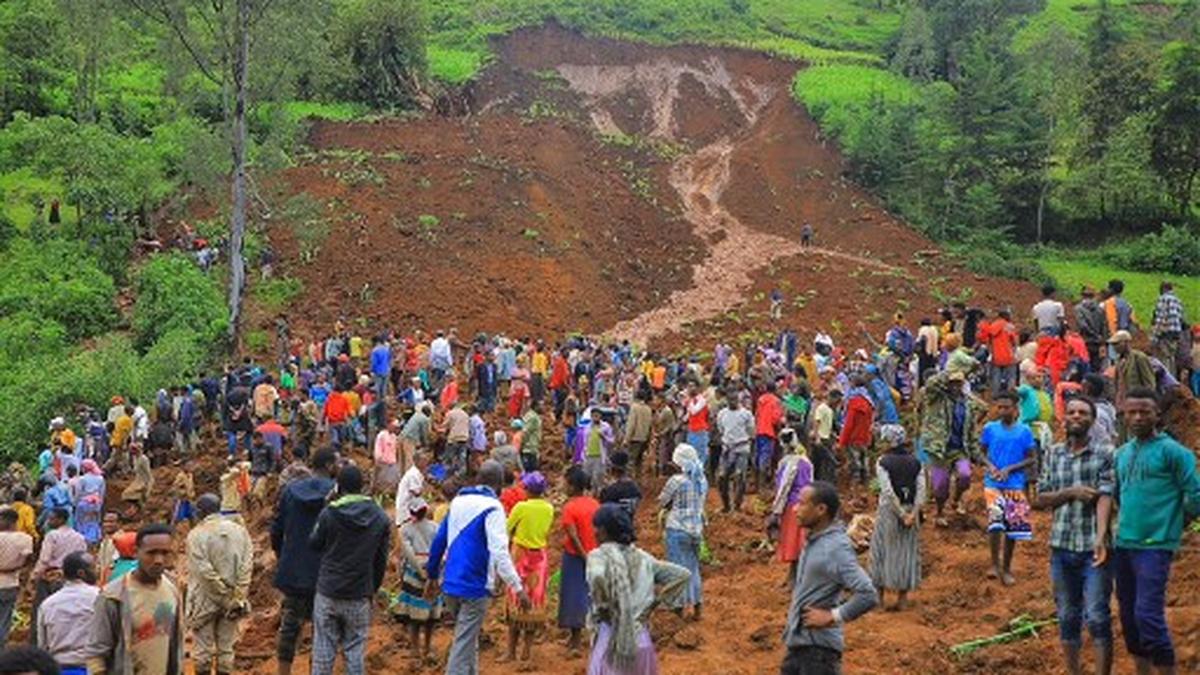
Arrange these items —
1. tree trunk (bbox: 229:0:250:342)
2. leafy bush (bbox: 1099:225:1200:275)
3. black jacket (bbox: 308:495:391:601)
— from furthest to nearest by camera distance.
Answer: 1. leafy bush (bbox: 1099:225:1200:275)
2. tree trunk (bbox: 229:0:250:342)
3. black jacket (bbox: 308:495:391:601)

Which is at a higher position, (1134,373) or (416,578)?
(1134,373)

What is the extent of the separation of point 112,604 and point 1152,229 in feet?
135

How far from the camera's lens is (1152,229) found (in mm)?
40438

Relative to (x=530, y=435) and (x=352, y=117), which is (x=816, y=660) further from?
(x=352, y=117)

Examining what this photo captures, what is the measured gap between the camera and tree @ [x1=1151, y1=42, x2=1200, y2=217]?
38.3 metres

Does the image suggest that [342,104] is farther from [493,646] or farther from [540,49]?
[493,646]

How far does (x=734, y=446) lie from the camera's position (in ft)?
42.7

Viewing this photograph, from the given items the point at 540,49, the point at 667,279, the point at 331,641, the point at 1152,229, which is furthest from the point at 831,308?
the point at 540,49

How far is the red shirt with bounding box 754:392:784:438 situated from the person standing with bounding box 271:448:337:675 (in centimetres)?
680

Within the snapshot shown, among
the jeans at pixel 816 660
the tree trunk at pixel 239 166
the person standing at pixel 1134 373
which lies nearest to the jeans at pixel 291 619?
the jeans at pixel 816 660

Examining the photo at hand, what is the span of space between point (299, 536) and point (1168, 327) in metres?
11.4

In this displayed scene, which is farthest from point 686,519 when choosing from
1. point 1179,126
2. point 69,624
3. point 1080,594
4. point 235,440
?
point 1179,126

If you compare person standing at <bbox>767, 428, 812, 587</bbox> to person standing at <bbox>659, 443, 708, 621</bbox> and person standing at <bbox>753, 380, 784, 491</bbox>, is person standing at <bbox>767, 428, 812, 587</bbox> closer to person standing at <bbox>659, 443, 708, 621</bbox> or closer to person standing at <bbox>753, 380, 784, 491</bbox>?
person standing at <bbox>659, 443, 708, 621</bbox>

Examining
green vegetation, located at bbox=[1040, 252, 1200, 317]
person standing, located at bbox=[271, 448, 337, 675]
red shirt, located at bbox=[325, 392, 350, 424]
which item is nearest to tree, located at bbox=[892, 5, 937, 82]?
green vegetation, located at bbox=[1040, 252, 1200, 317]
